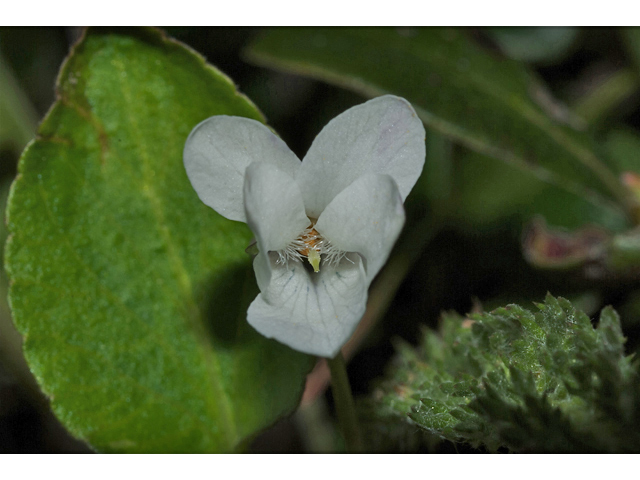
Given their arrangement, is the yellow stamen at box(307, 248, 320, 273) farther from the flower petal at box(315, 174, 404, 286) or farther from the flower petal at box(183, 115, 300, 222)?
the flower petal at box(183, 115, 300, 222)

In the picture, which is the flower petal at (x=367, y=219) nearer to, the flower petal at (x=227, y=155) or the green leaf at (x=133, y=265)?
the flower petal at (x=227, y=155)

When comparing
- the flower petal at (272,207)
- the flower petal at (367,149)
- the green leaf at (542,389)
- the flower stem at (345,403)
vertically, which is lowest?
the flower stem at (345,403)

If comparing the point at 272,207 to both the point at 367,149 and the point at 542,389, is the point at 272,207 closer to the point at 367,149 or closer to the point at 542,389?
the point at 367,149

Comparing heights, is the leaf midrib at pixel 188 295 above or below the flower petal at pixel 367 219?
below

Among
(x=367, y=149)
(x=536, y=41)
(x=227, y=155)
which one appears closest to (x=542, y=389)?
(x=367, y=149)

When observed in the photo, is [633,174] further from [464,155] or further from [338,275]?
[338,275]

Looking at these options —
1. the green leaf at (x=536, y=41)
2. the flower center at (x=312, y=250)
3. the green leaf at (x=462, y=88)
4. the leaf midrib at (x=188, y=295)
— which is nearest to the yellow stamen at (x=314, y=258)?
the flower center at (x=312, y=250)
